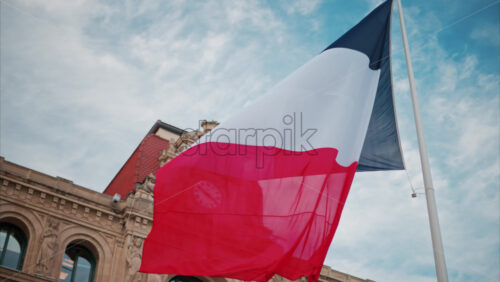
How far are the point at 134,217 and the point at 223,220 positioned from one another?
18.0m

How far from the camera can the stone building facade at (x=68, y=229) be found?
78.3ft

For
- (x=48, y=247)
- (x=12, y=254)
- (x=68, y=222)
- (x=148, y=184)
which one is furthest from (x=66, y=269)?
(x=148, y=184)

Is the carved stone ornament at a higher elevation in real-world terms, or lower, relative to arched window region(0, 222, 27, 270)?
higher

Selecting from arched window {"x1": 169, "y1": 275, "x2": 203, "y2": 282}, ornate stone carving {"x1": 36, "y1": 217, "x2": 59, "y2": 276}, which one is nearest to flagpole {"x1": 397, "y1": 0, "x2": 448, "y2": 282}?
ornate stone carving {"x1": 36, "y1": 217, "x2": 59, "y2": 276}

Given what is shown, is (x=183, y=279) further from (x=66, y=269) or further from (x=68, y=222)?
(x=68, y=222)

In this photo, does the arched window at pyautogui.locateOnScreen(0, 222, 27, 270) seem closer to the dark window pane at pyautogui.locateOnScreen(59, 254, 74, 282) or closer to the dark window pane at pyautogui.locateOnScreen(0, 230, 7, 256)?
the dark window pane at pyautogui.locateOnScreen(0, 230, 7, 256)

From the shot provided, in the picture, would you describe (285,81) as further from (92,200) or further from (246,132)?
(92,200)

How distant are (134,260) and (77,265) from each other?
10.3ft

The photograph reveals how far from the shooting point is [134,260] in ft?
83.0

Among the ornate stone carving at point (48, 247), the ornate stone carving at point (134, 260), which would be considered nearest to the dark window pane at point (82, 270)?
the ornate stone carving at point (48, 247)

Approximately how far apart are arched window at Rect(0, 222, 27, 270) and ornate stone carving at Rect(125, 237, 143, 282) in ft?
16.4

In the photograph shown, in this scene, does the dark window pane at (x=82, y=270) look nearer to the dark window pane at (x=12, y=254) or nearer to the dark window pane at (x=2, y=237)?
the dark window pane at (x=12, y=254)

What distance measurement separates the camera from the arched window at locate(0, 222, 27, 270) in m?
23.7

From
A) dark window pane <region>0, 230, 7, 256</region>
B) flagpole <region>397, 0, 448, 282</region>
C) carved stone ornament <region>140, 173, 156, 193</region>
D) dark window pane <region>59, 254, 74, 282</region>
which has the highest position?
carved stone ornament <region>140, 173, 156, 193</region>
